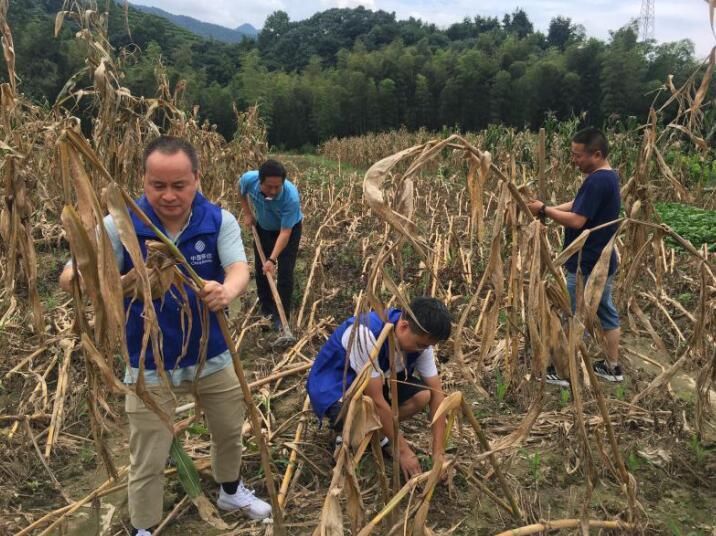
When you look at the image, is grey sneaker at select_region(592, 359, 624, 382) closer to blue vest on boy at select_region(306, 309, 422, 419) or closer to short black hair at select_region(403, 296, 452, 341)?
blue vest on boy at select_region(306, 309, 422, 419)

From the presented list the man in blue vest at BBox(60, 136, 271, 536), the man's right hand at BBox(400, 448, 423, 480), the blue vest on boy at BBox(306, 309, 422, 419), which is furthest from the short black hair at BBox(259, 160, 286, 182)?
the man's right hand at BBox(400, 448, 423, 480)

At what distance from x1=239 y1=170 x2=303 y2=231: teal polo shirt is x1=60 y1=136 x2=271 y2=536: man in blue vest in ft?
6.22

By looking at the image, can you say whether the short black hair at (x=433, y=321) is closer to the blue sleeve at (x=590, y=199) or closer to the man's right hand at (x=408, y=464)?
the man's right hand at (x=408, y=464)

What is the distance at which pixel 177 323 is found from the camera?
189 cm

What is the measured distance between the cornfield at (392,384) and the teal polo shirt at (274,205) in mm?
741

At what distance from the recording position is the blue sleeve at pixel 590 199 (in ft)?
10.2

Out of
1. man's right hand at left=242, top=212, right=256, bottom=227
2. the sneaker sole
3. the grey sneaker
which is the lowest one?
the sneaker sole

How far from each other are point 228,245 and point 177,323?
12.4 inches

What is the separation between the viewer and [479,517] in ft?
7.68

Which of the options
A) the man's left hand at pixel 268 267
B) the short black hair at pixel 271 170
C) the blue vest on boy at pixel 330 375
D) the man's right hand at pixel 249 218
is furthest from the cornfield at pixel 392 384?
the short black hair at pixel 271 170

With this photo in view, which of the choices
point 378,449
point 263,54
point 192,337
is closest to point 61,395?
point 192,337

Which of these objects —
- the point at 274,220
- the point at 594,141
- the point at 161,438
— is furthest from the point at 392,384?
the point at 274,220

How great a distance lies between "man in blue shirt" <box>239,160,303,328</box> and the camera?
3801 millimetres

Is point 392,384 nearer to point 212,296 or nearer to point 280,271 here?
point 212,296
